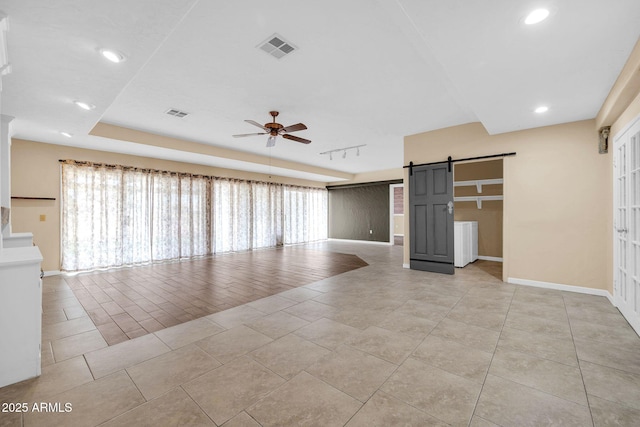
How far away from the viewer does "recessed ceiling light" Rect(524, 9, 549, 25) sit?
1.69 metres

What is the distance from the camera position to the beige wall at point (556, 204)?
11.8ft

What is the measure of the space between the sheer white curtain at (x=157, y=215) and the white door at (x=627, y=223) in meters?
7.69

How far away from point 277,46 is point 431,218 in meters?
3.85

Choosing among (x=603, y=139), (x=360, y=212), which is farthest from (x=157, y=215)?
(x=603, y=139)

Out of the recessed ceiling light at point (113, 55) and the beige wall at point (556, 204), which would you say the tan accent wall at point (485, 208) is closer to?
the beige wall at point (556, 204)

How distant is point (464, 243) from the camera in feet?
17.7

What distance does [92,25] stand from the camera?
5.88 feet

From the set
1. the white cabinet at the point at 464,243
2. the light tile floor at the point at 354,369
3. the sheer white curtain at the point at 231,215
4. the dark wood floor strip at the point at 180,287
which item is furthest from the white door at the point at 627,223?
the sheer white curtain at the point at 231,215

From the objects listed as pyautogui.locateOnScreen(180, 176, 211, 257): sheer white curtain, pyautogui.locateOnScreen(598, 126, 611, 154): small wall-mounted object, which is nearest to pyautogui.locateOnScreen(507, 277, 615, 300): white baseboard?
pyautogui.locateOnScreen(598, 126, 611, 154): small wall-mounted object

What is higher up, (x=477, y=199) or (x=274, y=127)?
(x=274, y=127)

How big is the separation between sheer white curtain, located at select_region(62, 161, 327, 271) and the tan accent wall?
5.66m

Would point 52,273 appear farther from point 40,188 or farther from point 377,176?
point 377,176

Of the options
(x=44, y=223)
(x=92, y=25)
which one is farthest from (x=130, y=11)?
(x=44, y=223)

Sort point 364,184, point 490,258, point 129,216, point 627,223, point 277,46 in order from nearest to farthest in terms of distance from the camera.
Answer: point 277,46 < point 627,223 < point 129,216 < point 490,258 < point 364,184
